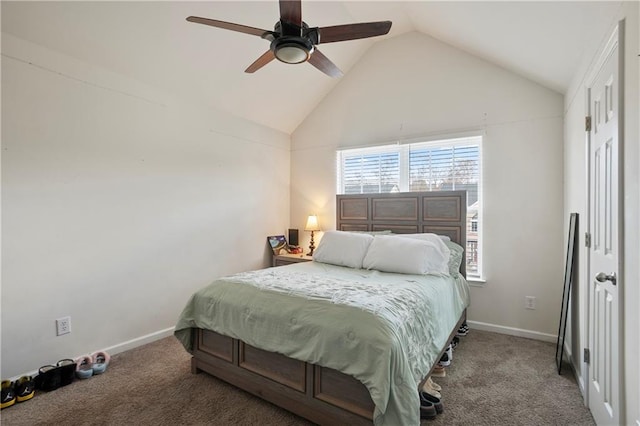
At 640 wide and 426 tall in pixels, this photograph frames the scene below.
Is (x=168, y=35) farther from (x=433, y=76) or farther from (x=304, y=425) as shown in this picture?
(x=304, y=425)

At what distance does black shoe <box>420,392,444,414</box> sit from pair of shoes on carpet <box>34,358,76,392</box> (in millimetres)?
2549

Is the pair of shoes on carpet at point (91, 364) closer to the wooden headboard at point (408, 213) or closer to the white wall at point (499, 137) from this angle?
the wooden headboard at point (408, 213)

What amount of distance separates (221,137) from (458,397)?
3510 mm

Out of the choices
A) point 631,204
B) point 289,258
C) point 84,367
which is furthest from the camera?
point 289,258

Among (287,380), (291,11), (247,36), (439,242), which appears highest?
(247,36)

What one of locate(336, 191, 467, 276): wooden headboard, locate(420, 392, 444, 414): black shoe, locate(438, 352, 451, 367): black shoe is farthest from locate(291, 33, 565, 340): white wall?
locate(420, 392, 444, 414): black shoe

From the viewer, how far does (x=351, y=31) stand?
1.94 metres

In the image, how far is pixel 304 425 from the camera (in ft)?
6.17

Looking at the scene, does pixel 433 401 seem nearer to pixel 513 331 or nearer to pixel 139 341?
pixel 513 331

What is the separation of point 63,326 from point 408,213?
3.49 meters

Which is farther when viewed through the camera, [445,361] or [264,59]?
[445,361]

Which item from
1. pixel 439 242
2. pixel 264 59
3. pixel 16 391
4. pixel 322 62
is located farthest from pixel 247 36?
pixel 16 391

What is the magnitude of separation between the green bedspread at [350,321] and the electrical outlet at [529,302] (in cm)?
101

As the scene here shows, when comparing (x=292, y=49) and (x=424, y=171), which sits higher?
(x=292, y=49)
